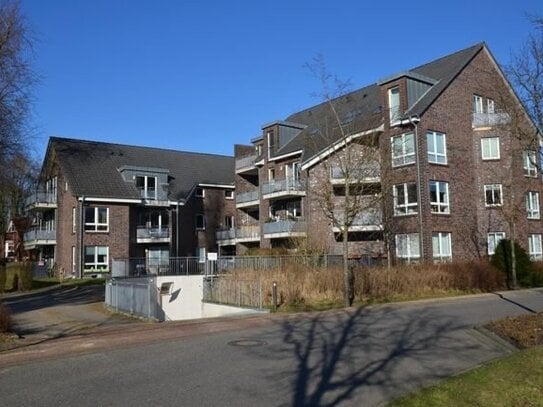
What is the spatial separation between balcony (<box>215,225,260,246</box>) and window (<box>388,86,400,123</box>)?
50.6 feet

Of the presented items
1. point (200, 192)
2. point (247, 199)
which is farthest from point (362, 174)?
point (200, 192)

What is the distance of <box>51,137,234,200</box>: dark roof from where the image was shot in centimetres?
4706

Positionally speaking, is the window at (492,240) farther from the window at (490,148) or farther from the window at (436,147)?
the window at (436,147)

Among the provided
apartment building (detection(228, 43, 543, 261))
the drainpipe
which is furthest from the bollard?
the drainpipe

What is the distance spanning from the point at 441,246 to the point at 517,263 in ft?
16.8

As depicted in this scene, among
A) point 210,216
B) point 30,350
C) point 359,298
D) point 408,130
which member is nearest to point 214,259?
point 359,298

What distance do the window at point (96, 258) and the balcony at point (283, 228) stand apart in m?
13.4

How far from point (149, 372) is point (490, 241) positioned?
30.5 metres

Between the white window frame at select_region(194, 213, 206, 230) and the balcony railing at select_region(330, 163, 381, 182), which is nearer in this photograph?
the balcony railing at select_region(330, 163, 381, 182)

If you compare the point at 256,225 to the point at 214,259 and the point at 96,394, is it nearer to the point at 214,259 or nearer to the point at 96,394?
the point at 214,259

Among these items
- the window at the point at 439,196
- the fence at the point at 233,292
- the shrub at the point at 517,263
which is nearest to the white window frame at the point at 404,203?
the window at the point at 439,196

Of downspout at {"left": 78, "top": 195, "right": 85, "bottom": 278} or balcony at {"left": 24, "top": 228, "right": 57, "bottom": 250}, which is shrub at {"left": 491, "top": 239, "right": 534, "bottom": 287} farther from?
balcony at {"left": 24, "top": 228, "right": 57, "bottom": 250}

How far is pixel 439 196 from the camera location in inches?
1351

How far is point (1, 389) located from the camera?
8.75 m
